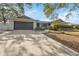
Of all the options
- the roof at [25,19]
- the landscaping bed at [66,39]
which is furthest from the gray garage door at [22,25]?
the landscaping bed at [66,39]

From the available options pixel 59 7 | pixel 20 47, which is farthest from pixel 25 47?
pixel 59 7

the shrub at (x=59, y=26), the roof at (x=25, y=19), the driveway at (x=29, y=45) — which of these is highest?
the roof at (x=25, y=19)

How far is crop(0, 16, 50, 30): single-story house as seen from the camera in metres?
7.57

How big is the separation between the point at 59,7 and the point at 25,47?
1893mm

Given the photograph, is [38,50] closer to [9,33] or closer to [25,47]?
[25,47]

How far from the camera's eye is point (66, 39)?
24.9ft

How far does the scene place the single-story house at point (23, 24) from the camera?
24.8 ft

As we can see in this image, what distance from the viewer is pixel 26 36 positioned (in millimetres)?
7621

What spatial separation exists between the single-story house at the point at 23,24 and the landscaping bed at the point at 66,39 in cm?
41

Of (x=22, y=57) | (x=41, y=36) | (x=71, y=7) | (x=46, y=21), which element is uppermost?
(x=71, y=7)

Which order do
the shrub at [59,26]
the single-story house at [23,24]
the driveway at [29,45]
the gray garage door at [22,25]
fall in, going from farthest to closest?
1. the gray garage door at [22,25]
2. the single-story house at [23,24]
3. the shrub at [59,26]
4. the driveway at [29,45]

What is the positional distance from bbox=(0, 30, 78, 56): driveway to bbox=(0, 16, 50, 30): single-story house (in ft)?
0.64

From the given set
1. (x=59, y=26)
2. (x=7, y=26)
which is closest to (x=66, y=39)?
(x=59, y=26)

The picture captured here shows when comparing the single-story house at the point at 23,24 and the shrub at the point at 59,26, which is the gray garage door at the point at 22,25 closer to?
the single-story house at the point at 23,24
